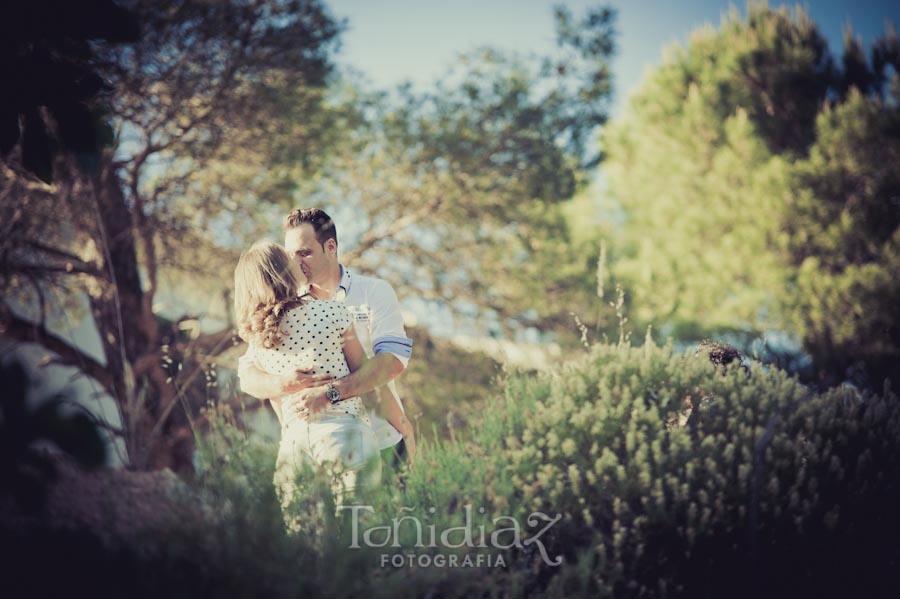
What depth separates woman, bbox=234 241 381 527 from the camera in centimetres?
331

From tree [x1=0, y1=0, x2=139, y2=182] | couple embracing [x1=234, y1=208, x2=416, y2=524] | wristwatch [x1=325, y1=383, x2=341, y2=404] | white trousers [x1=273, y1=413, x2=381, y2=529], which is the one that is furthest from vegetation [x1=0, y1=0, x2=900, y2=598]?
wristwatch [x1=325, y1=383, x2=341, y2=404]

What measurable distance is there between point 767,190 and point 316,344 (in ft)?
40.0

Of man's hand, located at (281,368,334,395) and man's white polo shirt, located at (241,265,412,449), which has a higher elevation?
man's white polo shirt, located at (241,265,412,449)

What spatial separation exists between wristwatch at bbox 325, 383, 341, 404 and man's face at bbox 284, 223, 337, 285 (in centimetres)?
80

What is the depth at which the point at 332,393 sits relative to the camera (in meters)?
3.34

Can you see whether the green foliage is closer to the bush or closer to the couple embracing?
the bush

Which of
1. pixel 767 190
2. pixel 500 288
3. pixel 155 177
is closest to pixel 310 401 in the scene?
pixel 155 177

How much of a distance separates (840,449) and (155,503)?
3.03m

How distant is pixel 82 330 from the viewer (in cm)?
1249

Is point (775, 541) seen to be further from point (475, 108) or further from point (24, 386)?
point (475, 108)

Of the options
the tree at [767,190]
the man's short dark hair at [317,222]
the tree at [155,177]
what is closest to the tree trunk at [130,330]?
the tree at [155,177]

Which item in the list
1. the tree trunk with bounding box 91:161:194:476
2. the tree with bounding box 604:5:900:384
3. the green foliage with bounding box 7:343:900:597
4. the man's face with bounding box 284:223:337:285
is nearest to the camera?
the green foliage with bounding box 7:343:900:597

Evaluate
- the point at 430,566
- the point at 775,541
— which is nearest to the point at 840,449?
the point at 775,541

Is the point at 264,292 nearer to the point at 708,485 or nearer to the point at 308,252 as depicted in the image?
the point at 308,252
